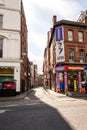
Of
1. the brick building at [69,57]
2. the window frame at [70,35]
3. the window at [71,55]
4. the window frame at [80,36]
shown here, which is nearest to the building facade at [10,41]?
the brick building at [69,57]

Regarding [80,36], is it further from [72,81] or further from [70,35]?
[72,81]

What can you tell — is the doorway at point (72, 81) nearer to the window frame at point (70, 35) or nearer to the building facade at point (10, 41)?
the window frame at point (70, 35)

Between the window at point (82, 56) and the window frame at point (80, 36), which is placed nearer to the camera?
the window at point (82, 56)

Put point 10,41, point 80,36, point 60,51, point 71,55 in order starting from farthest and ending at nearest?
point 80,36
point 71,55
point 60,51
point 10,41

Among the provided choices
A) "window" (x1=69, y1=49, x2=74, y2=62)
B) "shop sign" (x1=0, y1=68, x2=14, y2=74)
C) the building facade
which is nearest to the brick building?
"window" (x1=69, y1=49, x2=74, y2=62)

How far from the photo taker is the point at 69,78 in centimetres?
2955

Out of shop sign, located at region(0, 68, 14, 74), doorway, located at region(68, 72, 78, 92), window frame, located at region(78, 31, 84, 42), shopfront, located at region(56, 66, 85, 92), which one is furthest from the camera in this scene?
window frame, located at region(78, 31, 84, 42)

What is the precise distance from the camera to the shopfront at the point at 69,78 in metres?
29.1

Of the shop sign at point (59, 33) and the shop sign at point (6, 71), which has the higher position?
the shop sign at point (59, 33)

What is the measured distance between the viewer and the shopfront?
29094 millimetres

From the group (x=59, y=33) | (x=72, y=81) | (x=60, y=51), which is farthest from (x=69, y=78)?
(x=59, y=33)

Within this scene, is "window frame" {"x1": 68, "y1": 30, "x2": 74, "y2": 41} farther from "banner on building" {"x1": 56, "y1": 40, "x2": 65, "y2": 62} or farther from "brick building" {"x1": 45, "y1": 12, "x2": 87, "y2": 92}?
"banner on building" {"x1": 56, "y1": 40, "x2": 65, "y2": 62}

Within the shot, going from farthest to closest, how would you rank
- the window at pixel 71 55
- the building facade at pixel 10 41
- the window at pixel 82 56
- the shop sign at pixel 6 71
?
the window at pixel 82 56, the window at pixel 71 55, the building facade at pixel 10 41, the shop sign at pixel 6 71

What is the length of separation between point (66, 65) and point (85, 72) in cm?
359
